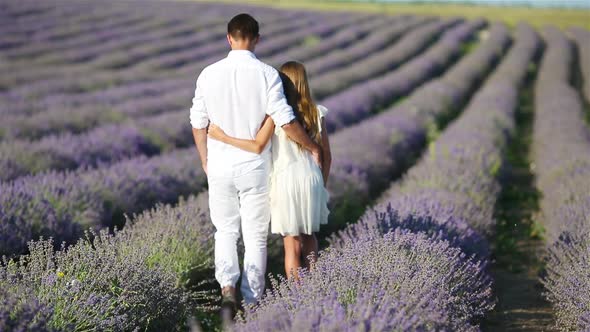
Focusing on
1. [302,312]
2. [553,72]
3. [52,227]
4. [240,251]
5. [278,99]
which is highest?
[278,99]

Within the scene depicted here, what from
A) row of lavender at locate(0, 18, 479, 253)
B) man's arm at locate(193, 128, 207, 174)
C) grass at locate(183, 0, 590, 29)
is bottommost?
grass at locate(183, 0, 590, 29)

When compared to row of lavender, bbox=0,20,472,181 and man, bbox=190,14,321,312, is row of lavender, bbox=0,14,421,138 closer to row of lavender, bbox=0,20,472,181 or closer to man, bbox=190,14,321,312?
row of lavender, bbox=0,20,472,181

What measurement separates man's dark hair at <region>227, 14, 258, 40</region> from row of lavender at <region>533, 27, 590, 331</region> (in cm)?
188

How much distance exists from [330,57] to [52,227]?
14.7 meters

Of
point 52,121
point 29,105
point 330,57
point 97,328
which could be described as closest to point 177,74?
point 330,57

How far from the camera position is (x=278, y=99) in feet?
10.9

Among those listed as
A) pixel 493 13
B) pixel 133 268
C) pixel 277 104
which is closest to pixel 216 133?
pixel 277 104

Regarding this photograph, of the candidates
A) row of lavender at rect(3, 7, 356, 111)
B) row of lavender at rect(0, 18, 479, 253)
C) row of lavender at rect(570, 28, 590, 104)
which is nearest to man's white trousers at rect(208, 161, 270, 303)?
row of lavender at rect(0, 18, 479, 253)

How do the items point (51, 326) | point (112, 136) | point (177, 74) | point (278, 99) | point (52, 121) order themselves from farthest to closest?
1. point (177, 74)
2. point (52, 121)
3. point (112, 136)
4. point (278, 99)
5. point (51, 326)

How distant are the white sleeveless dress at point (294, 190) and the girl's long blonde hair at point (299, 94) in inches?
2.8

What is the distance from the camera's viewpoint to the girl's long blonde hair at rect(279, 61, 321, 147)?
3.49 meters

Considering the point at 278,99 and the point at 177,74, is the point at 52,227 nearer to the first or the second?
the point at 278,99

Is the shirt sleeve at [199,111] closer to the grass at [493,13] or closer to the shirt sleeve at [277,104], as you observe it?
the shirt sleeve at [277,104]

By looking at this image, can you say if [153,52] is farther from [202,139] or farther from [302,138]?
[302,138]
